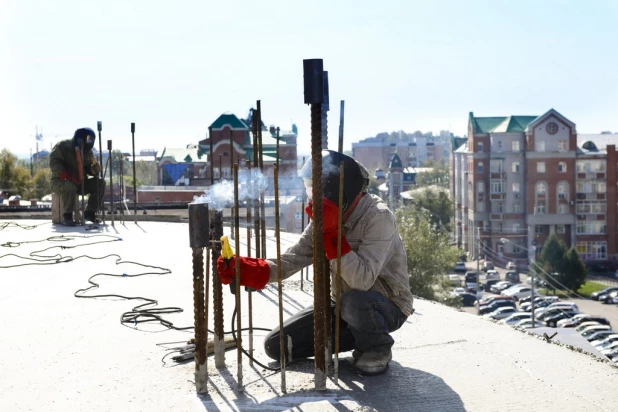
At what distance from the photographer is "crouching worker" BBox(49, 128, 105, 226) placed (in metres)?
11.3

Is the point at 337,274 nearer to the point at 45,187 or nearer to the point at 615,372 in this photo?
the point at 615,372

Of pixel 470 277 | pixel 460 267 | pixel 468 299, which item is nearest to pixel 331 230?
pixel 468 299

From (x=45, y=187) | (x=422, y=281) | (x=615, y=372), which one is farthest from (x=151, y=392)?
(x=45, y=187)

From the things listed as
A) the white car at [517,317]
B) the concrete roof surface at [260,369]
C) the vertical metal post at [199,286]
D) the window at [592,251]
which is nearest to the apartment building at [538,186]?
the window at [592,251]

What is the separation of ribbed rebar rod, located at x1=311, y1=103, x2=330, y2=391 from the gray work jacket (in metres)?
0.18

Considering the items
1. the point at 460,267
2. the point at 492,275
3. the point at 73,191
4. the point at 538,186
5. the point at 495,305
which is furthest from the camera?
the point at 538,186

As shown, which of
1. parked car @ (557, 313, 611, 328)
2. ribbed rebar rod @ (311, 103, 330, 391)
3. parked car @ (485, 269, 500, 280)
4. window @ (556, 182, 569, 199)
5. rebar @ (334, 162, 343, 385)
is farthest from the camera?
window @ (556, 182, 569, 199)

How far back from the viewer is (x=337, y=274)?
3.86 metres

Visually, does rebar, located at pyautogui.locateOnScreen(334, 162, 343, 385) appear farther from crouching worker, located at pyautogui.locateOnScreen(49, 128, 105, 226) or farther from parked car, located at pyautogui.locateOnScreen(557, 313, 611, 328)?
parked car, located at pyautogui.locateOnScreen(557, 313, 611, 328)

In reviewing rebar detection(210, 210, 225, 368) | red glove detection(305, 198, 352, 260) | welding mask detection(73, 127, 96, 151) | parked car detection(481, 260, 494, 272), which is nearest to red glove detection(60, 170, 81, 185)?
welding mask detection(73, 127, 96, 151)

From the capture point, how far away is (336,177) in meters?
3.96

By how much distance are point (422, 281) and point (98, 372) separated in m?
25.0

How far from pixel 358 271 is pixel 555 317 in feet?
93.2

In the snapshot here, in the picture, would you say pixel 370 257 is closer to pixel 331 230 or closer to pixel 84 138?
pixel 331 230
